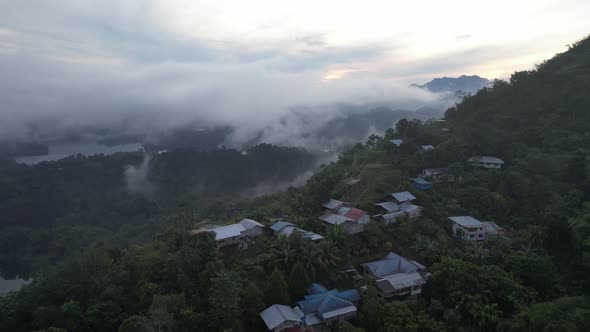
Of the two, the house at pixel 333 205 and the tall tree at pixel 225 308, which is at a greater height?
the house at pixel 333 205

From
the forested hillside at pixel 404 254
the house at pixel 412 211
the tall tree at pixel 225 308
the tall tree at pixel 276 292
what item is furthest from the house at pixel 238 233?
the house at pixel 412 211

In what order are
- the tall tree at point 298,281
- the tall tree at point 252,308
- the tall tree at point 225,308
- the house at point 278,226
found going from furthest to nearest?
the house at point 278,226 → the tall tree at point 298,281 → the tall tree at point 252,308 → the tall tree at point 225,308

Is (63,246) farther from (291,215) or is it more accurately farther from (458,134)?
(458,134)

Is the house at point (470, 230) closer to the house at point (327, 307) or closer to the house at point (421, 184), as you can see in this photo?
the house at point (421, 184)

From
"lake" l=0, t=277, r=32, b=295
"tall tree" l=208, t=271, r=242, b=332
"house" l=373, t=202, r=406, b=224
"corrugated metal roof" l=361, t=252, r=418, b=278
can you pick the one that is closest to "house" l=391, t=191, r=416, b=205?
"house" l=373, t=202, r=406, b=224

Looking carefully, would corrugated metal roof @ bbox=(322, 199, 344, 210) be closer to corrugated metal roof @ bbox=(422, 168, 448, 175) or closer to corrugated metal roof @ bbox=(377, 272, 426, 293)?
corrugated metal roof @ bbox=(377, 272, 426, 293)

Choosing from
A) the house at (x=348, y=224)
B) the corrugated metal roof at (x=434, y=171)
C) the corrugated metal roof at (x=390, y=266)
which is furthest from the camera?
the corrugated metal roof at (x=434, y=171)
